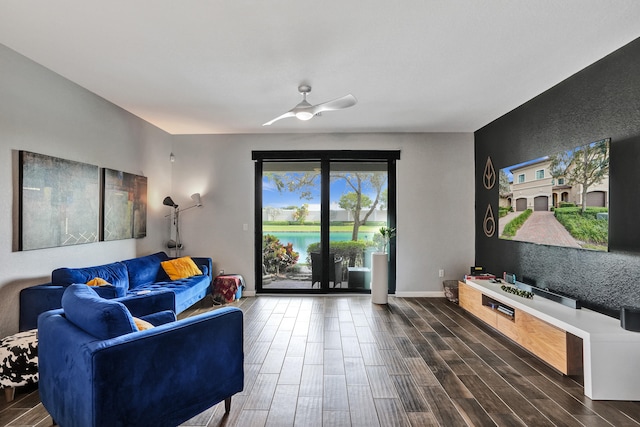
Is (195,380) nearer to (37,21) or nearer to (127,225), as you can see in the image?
(37,21)

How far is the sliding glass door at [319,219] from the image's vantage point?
5.35 m

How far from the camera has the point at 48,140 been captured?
9.90ft

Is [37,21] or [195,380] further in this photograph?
[37,21]

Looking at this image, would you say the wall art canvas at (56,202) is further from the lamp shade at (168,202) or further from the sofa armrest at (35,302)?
the lamp shade at (168,202)

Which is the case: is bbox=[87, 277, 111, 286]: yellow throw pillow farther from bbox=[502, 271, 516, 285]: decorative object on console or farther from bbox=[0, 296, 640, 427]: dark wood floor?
bbox=[502, 271, 516, 285]: decorative object on console

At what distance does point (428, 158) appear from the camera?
17.3ft

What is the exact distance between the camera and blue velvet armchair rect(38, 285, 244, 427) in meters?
1.53

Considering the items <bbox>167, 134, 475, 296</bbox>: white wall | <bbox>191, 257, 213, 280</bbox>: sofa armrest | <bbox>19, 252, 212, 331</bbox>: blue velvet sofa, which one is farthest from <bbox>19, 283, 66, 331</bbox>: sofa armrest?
<bbox>167, 134, 475, 296</bbox>: white wall

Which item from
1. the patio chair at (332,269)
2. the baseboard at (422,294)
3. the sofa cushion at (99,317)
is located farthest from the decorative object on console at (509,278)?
the sofa cushion at (99,317)

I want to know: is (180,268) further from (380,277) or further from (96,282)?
(380,277)

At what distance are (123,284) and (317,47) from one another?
3175mm

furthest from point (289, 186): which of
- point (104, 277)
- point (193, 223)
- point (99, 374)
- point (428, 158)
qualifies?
point (99, 374)

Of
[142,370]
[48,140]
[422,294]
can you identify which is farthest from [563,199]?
[48,140]

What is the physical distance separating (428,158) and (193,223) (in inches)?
157
